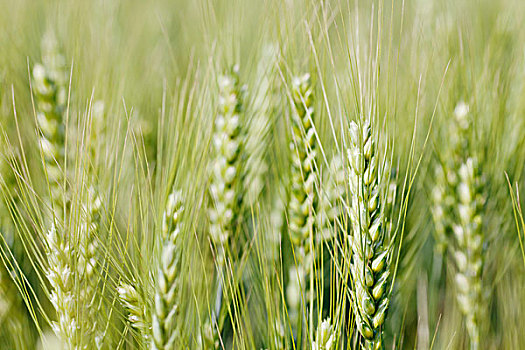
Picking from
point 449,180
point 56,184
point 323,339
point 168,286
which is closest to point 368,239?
point 323,339

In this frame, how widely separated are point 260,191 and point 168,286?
1.33 feet

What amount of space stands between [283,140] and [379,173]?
35 cm

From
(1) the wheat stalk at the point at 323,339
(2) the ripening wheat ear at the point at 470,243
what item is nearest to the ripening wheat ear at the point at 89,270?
(1) the wheat stalk at the point at 323,339

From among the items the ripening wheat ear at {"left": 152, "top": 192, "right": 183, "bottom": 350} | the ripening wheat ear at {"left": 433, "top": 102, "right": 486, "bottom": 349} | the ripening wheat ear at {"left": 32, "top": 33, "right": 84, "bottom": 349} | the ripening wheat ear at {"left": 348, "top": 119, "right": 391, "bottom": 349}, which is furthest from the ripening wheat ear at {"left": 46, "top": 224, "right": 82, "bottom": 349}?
the ripening wheat ear at {"left": 433, "top": 102, "right": 486, "bottom": 349}

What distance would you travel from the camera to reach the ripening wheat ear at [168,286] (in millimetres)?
667

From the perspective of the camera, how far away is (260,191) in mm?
1039

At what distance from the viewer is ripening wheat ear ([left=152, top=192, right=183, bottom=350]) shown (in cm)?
67

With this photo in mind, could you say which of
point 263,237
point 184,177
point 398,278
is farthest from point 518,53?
point 184,177

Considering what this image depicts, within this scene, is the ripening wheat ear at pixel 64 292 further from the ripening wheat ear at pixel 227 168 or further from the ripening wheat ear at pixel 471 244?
the ripening wheat ear at pixel 471 244

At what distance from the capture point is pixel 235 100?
955 mm

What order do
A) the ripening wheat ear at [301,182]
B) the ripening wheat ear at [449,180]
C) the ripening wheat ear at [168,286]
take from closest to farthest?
the ripening wheat ear at [168,286] → the ripening wheat ear at [301,182] → the ripening wheat ear at [449,180]

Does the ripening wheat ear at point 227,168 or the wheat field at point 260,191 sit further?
the ripening wheat ear at point 227,168

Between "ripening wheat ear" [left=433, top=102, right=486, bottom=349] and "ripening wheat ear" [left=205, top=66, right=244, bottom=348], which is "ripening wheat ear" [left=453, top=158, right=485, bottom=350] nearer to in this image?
"ripening wheat ear" [left=433, top=102, right=486, bottom=349]

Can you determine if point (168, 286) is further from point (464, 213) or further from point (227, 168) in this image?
point (464, 213)
